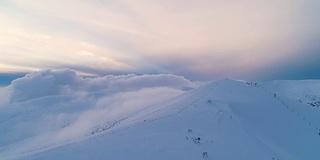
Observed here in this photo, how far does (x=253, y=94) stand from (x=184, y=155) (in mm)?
16115

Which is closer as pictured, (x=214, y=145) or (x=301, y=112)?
(x=214, y=145)

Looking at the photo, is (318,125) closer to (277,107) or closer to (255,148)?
(277,107)

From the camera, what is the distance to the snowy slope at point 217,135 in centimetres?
1454

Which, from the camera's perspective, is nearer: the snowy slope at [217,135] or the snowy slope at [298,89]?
the snowy slope at [217,135]

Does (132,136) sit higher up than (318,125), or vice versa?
(132,136)

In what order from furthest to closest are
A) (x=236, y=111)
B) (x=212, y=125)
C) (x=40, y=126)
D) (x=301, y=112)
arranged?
(x=40, y=126)
(x=301, y=112)
(x=236, y=111)
(x=212, y=125)

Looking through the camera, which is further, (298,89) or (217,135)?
(298,89)

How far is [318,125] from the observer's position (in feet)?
79.8

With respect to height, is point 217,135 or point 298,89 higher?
point 298,89

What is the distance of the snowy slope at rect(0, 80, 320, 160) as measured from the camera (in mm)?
14539

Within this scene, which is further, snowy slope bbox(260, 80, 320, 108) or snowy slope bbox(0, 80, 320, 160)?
snowy slope bbox(260, 80, 320, 108)

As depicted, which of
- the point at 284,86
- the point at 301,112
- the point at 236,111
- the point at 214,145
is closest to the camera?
the point at 214,145

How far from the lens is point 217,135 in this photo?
662 inches

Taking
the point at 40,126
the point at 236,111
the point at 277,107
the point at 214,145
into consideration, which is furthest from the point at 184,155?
the point at 40,126
